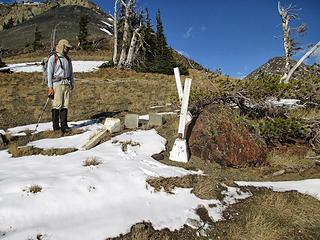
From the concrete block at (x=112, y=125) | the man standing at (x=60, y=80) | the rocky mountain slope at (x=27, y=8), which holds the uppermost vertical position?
the rocky mountain slope at (x=27, y=8)

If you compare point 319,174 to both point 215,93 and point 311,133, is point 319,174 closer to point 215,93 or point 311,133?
point 311,133

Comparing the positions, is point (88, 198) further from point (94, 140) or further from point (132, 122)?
point (132, 122)

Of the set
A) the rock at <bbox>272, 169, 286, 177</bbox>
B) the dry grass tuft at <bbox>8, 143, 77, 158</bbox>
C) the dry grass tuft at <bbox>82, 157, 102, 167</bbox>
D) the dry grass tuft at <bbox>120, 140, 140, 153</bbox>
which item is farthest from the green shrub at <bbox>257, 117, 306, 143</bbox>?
the dry grass tuft at <bbox>8, 143, 77, 158</bbox>

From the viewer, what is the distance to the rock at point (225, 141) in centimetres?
711

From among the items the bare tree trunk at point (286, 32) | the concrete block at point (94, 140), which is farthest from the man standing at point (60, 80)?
the bare tree trunk at point (286, 32)

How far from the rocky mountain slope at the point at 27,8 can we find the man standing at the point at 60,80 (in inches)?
5402

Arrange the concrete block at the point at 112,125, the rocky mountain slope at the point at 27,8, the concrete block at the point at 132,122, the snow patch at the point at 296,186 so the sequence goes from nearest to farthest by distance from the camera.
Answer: the snow patch at the point at 296,186
the concrete block at the point at 112,125
the concrete block at the point at 132,122
the rocky mountain slope at the point at 27,8

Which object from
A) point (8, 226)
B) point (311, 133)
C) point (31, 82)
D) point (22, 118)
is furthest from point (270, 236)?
point (31, 82)

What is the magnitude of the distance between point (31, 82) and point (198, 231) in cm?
2012

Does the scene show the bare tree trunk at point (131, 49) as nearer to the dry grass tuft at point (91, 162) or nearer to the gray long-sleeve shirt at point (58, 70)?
the gray long-sleeve shirt at point (58, 70)

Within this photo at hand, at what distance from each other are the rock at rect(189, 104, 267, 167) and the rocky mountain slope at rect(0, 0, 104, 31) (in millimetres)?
139500

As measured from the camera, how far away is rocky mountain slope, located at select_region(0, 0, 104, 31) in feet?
461

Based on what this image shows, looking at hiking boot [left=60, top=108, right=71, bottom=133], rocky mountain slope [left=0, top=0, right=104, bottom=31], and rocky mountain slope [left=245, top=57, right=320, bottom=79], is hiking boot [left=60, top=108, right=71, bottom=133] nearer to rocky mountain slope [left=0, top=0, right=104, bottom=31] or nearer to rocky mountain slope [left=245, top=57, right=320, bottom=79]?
rocky mountain slope [left=245, top=57, right=320, bottom=79]

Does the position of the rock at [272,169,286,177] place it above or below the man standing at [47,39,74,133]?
below
